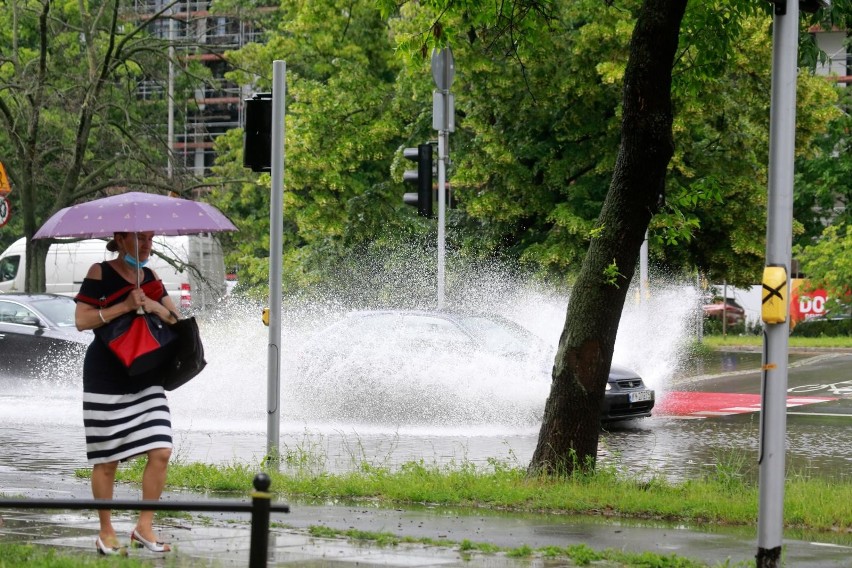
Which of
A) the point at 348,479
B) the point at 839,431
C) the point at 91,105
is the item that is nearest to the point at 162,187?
the point at 91,105

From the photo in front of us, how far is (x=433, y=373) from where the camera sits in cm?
1773

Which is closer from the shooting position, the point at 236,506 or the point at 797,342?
the point at 236,506

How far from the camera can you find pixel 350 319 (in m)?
18.7

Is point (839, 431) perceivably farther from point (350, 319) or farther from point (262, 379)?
point (262, 379)

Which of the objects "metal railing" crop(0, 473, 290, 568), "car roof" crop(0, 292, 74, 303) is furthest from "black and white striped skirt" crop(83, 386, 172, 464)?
"car roof" crop(0, 292, 74, 303)

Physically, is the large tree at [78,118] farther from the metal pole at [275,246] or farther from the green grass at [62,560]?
the green grass at [62,560]

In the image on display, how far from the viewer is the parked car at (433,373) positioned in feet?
56.8

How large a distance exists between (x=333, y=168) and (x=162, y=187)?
10134mm

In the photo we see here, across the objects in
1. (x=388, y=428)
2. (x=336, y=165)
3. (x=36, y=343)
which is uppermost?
(x=336, y=165)

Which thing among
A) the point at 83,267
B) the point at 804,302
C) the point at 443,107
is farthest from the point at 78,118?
the point at 804,302

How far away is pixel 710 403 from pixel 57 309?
10603 mm

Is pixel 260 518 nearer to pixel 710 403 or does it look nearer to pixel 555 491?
pixel 555 491

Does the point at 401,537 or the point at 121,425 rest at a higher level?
the point at 121,425

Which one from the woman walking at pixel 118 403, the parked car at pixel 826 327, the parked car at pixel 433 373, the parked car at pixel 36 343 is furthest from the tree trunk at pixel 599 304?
the parked car at pixel 826 327
